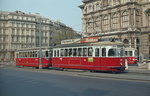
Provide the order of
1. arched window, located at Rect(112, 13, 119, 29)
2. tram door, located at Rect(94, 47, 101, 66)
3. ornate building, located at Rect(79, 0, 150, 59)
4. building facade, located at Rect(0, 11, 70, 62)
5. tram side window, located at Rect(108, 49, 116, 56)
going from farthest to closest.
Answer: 1. building facade, located at Rect(0, 11, 70, 62)
2. arched window, located at Rect(112, 13, 119, 29)
3. ornate building, located at Rect(79, 0, 150, 59)
4. tram door, located at Rect(94, 47, 101, 66)
5. tram side window, located at Rect(108, 49, 116, 56)

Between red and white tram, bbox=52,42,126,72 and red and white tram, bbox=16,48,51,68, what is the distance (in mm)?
4498

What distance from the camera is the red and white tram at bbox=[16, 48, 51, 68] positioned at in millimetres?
32250

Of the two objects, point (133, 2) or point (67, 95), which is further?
point (133, 2)

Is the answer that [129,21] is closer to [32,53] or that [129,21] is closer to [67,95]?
[32,53]

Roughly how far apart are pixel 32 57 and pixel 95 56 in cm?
1392

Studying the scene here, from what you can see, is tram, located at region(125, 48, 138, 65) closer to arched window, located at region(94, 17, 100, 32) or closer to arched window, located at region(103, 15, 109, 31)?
arched window, located at region(103, 15, 109, 31)

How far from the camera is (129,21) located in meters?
53.6

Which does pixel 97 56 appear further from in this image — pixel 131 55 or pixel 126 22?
pixel 126 22

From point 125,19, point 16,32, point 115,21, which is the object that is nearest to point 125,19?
point 125,19

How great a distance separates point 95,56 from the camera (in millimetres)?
24078

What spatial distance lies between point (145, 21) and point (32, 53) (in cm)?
3072

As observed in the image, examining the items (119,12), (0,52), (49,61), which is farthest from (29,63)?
(0,52)

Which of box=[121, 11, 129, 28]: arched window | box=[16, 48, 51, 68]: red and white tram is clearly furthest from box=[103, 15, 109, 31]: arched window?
box=[16, 48, 51, 68]: red and white tram

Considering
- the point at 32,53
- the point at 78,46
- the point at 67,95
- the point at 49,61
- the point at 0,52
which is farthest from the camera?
the point at 0,52
